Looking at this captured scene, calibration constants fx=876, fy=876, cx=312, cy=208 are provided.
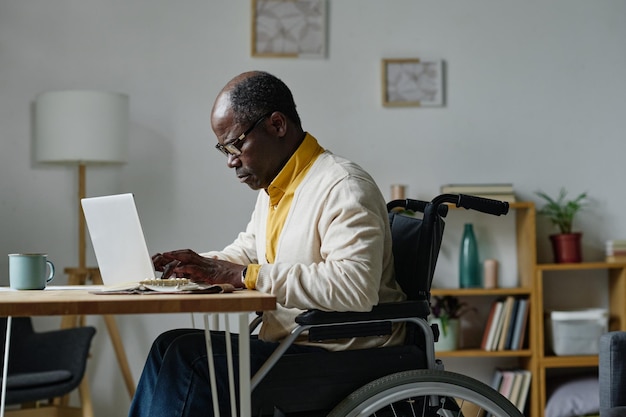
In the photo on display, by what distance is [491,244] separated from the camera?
421cm

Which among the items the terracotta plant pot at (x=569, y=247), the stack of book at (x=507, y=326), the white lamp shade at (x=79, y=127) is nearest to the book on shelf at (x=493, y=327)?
the stack of book at (x=507, y=326)

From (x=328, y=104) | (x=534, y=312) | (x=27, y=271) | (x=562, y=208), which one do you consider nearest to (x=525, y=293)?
(x=534, y=312)

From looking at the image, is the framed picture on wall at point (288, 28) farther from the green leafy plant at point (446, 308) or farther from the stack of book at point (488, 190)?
the green leafy plant at point (446, 308)

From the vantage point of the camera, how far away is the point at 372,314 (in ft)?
6.23

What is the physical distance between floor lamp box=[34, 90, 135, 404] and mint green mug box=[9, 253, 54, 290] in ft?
5.65

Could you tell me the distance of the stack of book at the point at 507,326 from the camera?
4.00m

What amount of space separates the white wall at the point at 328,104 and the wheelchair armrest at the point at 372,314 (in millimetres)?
2218

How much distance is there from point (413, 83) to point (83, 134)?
5.09ft

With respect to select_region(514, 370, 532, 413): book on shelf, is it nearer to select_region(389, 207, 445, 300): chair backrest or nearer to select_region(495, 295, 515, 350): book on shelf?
select_region(495, 295, 515, 350): book on shelf

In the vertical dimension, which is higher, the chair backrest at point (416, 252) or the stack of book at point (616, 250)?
the chair backrest at point (416, 252)

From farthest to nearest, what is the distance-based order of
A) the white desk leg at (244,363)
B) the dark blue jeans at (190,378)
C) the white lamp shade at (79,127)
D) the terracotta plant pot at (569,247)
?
1. the terracotta plant pot at (569,247)
2. the white lamp shade at (79,127)
3. the dark blue jeans at (190,378)
4. the white desk leg at (244,363)

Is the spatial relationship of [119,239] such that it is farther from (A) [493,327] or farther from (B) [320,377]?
(A) [493,327]

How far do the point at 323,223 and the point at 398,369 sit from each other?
37 cm

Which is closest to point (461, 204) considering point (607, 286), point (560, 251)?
point (560, 251)
